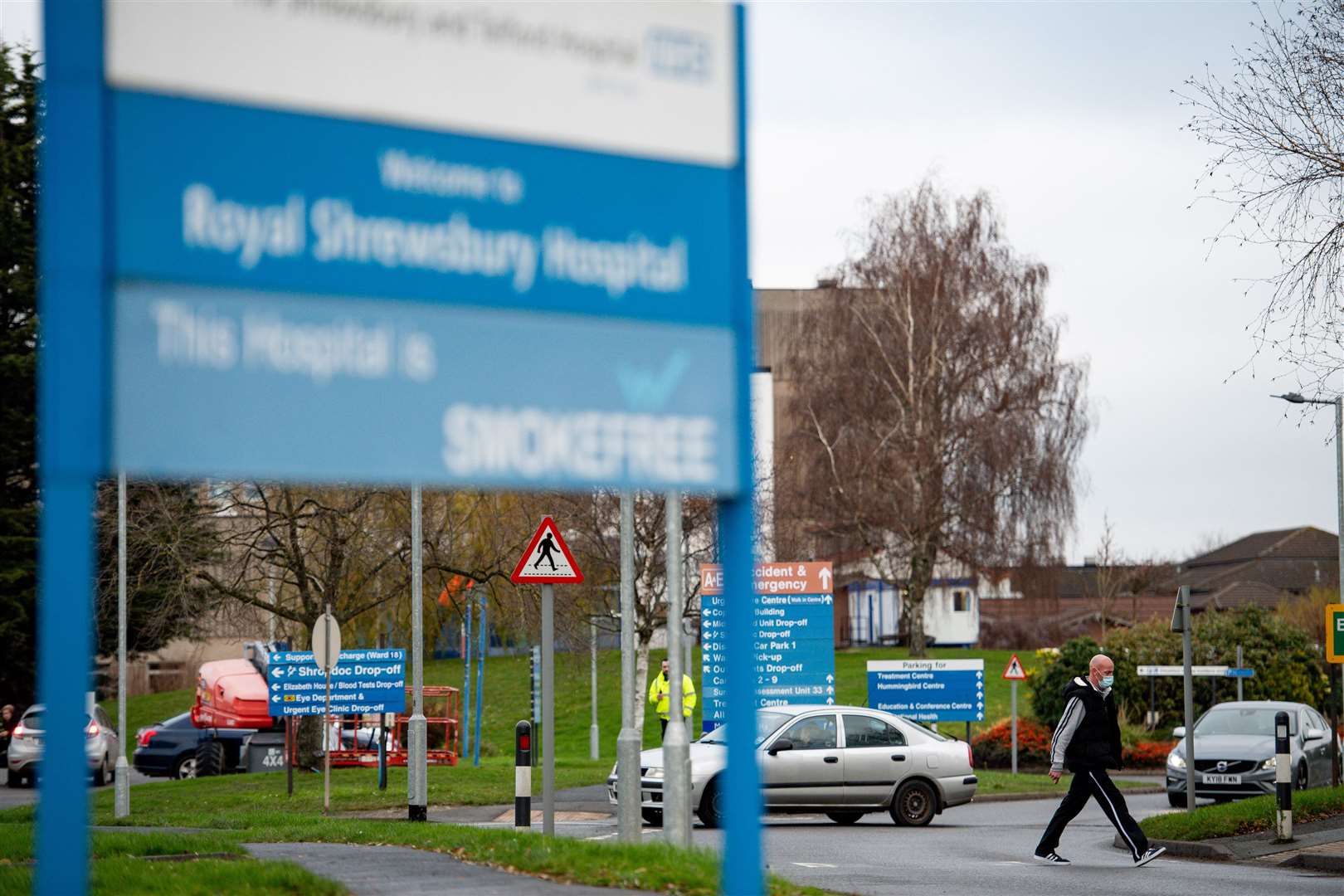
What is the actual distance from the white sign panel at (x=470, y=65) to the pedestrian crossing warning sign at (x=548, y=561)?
11200 millimetres

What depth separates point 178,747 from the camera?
36.1 metres

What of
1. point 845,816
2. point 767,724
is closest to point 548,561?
point 767,724

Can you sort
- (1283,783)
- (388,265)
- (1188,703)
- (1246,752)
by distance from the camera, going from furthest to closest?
(1246,752) → (1188,703) → (1283,783) → (388,265)

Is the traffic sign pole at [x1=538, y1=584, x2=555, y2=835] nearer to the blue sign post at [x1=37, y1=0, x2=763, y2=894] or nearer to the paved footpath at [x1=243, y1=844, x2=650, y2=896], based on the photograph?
the paved footpath at [x1=243, y1=844, x2=650, y2=896]

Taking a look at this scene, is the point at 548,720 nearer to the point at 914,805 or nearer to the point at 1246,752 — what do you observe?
the point at 914,805

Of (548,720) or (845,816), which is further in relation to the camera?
(845,816)

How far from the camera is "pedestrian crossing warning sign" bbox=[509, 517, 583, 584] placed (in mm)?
17078

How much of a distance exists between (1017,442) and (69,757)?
47224 millimetres

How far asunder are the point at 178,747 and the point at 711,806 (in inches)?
742

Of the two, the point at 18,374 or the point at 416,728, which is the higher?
the point at 18,374

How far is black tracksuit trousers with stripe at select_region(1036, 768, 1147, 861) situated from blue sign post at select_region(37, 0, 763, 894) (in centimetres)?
1069

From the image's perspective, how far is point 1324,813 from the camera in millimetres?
19469

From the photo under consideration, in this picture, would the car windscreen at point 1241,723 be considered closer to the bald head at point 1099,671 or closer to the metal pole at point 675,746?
the bald head at point 1099,671

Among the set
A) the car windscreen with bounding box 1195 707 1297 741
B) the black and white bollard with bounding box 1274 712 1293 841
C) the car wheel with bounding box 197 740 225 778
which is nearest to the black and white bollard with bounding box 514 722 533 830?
the black and white bollard with bounding box 1274 712 1293 841
